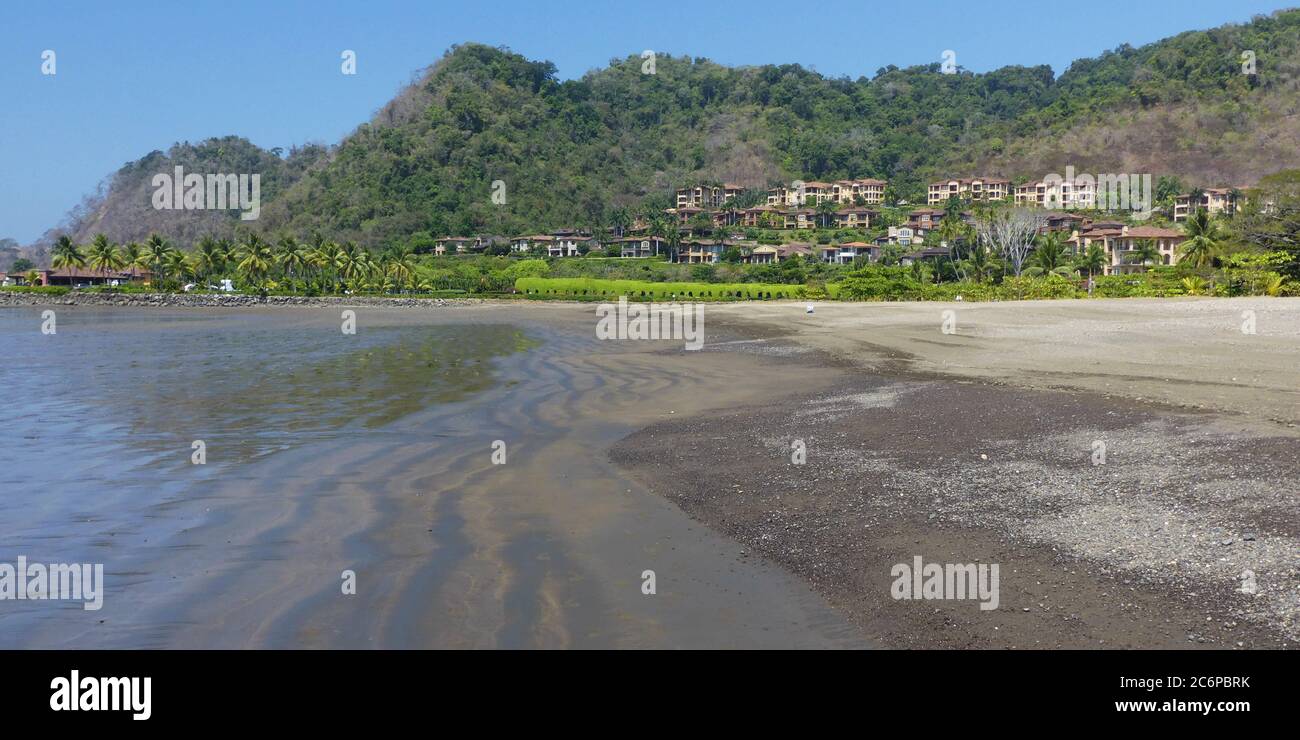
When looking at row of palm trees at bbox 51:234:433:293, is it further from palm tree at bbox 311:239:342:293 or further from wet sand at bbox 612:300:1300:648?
wet sand at bbox 612:300:1300:648

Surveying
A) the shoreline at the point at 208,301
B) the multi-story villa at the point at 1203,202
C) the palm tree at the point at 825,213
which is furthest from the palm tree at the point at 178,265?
the multi-story villa at the point at 1203,202

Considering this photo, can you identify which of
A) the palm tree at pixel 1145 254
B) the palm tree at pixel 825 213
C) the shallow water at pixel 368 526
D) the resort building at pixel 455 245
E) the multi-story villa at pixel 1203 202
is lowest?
the shallow water at pixel 368 526

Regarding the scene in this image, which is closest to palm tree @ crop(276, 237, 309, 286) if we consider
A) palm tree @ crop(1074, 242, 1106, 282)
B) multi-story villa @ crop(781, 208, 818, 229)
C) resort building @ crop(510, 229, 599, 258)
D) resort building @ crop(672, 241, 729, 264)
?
resort building @ crop(510, 229, 599, 258)

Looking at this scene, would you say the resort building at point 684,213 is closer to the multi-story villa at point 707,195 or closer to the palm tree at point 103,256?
the multi-story villa at point 707,195

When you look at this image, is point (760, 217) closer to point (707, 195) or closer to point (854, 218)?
point (854, 218)

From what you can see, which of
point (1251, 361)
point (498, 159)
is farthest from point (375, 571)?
point (498, 159)
